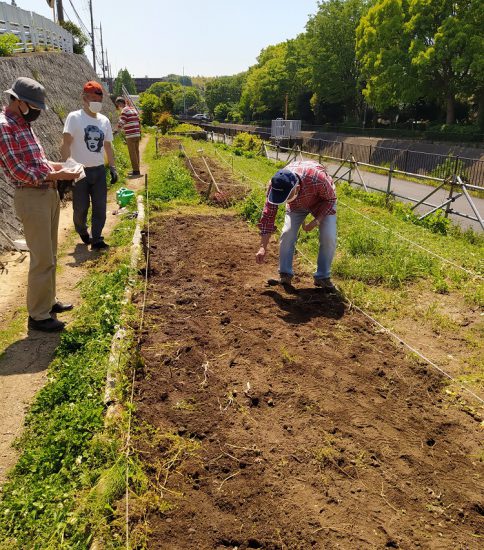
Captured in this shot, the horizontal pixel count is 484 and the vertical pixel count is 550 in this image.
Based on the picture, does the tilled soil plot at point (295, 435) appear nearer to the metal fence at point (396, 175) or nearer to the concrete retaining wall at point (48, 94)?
the concrete retaining wall at point (48, 94)

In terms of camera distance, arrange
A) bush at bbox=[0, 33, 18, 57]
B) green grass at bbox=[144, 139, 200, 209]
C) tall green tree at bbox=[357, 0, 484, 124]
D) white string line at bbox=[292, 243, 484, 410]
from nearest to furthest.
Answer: white string line at bbox=[292, 243, 484, 410] < green grass at bbox=[144, 139, 200, 209] < bush at bbox=[0, 33, 18, 57] < tall green tree at bbox=[357, 0, 484, 124]

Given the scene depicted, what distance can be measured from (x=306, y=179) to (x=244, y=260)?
6.19 ft

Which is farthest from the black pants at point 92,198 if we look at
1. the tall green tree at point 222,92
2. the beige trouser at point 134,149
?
the tall green tree at point 222,92

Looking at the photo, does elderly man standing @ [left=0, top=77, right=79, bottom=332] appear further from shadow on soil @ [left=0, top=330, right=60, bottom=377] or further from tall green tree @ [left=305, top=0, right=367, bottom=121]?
tall green tree @ [left=305, top=0, right=367, bottom=121]

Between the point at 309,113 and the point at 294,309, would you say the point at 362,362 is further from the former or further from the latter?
the point at 309,113

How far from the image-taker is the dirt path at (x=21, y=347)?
10.2 feet

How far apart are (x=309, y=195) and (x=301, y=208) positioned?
0.78 feet

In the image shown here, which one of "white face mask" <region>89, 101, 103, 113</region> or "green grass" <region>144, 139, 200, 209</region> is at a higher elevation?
"white face mask" <region>89, 101, 103, 113</region>

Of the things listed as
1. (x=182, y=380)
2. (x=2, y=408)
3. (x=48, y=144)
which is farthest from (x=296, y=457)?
(x=48, y=144)

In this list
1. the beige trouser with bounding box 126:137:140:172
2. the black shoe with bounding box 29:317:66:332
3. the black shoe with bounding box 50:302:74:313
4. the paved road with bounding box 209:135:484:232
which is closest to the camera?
the black shoe with bounding box 29:317:66:332

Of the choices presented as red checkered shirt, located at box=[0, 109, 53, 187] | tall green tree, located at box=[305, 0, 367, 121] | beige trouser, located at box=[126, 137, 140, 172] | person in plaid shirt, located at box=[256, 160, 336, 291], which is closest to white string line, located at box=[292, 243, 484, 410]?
person in plaid shirt, located at box=[256, 160, 336, 291]

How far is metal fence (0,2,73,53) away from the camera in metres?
14.6

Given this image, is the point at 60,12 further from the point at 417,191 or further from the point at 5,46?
the point at 417,191

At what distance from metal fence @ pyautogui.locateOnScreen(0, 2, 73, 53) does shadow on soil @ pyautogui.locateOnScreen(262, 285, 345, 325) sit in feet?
44.8
